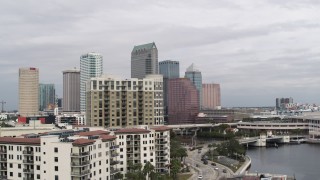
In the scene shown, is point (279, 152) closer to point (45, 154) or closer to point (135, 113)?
point (135, 113)

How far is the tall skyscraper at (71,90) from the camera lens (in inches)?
5650

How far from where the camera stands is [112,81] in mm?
53438

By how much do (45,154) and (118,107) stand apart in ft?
91.5

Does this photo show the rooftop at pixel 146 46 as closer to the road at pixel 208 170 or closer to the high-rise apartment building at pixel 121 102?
the high-rise apartment building at pixel 121 102

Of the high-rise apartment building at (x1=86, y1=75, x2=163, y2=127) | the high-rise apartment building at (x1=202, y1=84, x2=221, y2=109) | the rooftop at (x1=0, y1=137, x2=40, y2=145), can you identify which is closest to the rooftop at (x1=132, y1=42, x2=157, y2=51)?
the high-rise apartment building at (x1=86, y1=75, x2=163, y2=127)

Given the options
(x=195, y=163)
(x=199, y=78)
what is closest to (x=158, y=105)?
(x=195, y=163)

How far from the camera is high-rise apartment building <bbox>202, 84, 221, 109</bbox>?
185625mm

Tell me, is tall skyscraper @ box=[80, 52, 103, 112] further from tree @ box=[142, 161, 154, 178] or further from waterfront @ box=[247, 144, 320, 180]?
tree @ box=[142, 161, 154, 178]

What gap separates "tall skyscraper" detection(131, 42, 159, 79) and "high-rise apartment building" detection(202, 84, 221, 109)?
67.1m

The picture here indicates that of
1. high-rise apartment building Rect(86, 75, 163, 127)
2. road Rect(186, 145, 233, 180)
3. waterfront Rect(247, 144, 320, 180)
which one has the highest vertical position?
high-rise apartment building Rect(86, 75, 163, 127)

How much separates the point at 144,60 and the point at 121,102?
66510 mm

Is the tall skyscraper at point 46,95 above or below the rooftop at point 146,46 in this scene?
below

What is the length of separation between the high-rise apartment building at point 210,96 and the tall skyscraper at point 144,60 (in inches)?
2642

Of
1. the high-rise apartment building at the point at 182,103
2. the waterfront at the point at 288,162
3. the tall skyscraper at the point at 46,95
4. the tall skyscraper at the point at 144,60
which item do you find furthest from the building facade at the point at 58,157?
the tall skyscraper at the point at 46,95
